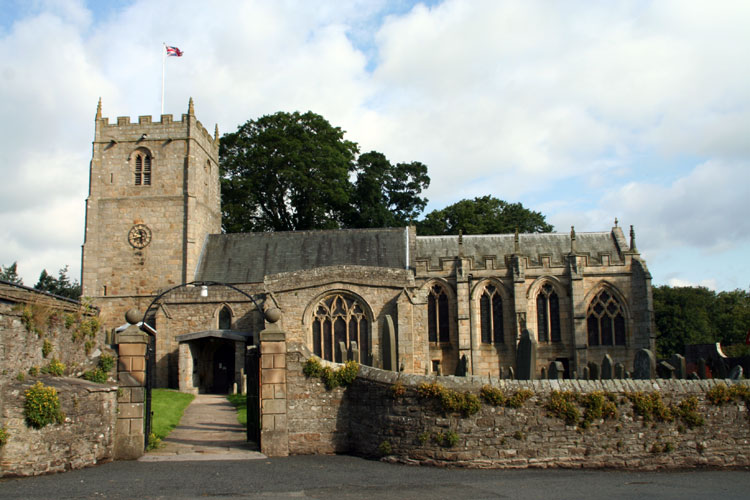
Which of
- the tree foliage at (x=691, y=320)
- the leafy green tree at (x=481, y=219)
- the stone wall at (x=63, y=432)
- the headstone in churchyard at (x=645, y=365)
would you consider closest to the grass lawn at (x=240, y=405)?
the stone wall at (x=63, y=432)

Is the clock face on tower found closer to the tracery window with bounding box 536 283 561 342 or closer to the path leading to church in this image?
the path leading to church

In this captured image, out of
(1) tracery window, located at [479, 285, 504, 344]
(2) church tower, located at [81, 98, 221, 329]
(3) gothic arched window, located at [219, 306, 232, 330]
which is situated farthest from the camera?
(2) church tower, located at [81, 98, 221, 329]

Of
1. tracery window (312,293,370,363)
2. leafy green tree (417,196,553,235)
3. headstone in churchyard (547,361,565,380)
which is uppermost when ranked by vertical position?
leafy green tree (417,196,553,235)

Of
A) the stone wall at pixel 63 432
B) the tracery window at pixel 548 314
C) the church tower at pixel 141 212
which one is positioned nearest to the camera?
the stone wall at pixel 63 432

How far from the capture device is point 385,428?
1196 centimetres

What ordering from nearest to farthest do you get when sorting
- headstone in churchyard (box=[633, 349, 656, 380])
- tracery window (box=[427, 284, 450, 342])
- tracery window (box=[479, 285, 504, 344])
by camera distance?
headstone in churchyard (box=[633, 349, 656, 380]) → tracery window (box=[479, 285, 504, 344]) → tracery window (box=[427, 284, 450, 342])

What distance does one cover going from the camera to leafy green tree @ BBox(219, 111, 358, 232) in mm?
40875

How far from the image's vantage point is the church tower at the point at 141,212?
3155 cm

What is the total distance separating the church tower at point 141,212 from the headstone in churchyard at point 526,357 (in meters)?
20.5

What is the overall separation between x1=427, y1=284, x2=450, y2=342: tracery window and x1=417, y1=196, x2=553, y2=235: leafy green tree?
13172 mm

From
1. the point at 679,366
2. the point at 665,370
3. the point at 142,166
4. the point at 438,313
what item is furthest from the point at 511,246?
the point at 142,166

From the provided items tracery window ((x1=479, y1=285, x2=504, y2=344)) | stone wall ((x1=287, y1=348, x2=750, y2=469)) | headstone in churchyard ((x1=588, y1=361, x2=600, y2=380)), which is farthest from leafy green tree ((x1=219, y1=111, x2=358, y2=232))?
stone wall ((x1=287, y1=348, x2=750, y2=469))

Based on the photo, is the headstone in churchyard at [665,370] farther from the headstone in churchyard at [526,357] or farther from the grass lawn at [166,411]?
the grass lawn at [166,411]

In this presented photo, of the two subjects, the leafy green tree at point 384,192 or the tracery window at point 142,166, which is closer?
the tracery window at point 142,166
